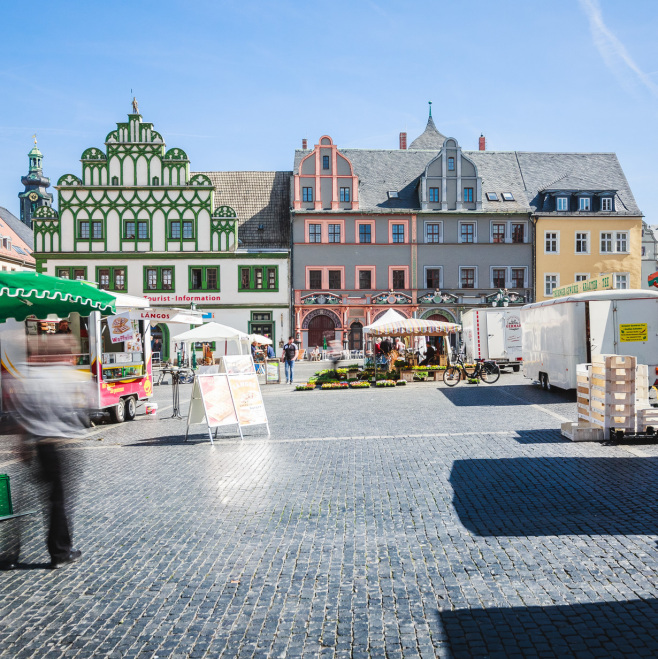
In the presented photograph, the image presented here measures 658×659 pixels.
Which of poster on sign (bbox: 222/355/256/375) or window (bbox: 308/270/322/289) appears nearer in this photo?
poster on sign (bbox: 222/355/256/375)

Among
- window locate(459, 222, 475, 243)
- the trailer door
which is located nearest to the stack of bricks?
the trailer door

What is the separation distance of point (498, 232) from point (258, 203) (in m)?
17.1

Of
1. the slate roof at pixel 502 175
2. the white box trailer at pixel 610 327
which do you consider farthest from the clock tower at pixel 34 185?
the white box trailer at pixel 610 327

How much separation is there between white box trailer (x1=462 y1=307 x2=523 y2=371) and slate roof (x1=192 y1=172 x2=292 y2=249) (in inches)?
764

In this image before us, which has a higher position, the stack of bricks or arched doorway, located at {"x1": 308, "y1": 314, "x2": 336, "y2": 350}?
arched doorway, located at {"x1": 308, "y1": 314, "x2": 336, "y2": 350}

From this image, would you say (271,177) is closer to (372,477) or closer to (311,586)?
(372,477)

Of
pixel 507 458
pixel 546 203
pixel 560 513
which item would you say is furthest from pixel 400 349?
pixel 560 513

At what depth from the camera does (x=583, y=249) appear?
4750 centimetres

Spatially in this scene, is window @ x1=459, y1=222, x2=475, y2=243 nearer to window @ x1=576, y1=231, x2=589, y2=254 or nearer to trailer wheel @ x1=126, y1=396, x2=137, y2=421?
window @ x1=576, y1=231, x2=589, y2=254

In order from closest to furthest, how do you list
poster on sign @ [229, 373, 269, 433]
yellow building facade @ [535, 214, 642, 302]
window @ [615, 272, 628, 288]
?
1. poster on sign @ [229, 373, 269, 433]
2. yellow building facade @ [535, 214, 642, 302]
3. window @ [615, 272, 628, 288]

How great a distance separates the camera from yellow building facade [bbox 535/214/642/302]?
155 ft

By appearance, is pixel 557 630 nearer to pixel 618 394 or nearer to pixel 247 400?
pixel 618 394

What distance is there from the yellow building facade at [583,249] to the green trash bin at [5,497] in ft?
144

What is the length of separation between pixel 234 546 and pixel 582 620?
2.93m
